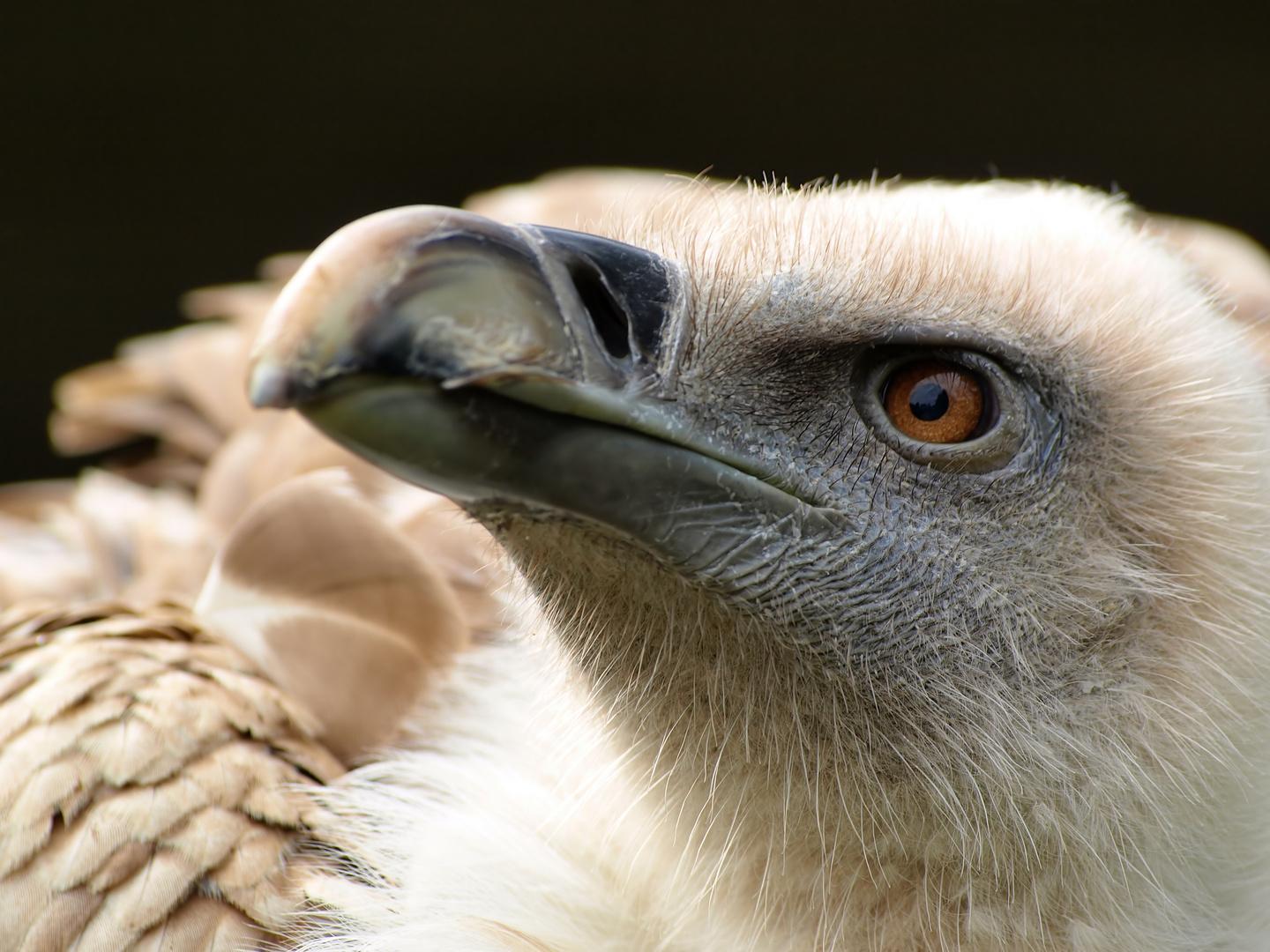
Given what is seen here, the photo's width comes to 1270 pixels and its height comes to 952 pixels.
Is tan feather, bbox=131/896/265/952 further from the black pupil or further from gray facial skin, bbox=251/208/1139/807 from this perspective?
the black pupil

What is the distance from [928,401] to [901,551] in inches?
6.2

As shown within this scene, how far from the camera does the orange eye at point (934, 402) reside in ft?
4.50

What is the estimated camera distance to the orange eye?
1372 millimetres

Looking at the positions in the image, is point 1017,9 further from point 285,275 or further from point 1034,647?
point 1034,647

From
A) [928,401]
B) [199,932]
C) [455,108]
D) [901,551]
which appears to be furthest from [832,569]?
[455,108]

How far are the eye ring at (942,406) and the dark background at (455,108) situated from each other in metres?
3.14

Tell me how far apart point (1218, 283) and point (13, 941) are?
1715 mm

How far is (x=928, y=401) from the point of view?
1375 millimetres

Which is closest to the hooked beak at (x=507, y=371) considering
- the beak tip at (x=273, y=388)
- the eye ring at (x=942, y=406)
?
the beak tip at (x=273, y=388)

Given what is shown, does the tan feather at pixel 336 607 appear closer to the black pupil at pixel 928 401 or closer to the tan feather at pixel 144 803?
the tan feather at pixel 144 803

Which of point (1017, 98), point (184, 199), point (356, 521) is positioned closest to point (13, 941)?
point (356, 521)

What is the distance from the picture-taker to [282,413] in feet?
8.04

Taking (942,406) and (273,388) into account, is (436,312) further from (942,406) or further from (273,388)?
(942,406)

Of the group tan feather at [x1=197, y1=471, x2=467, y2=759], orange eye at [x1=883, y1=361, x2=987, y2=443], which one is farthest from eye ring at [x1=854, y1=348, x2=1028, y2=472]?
tan feather at [x1=197, y1=471, x2=467, y2=759]
